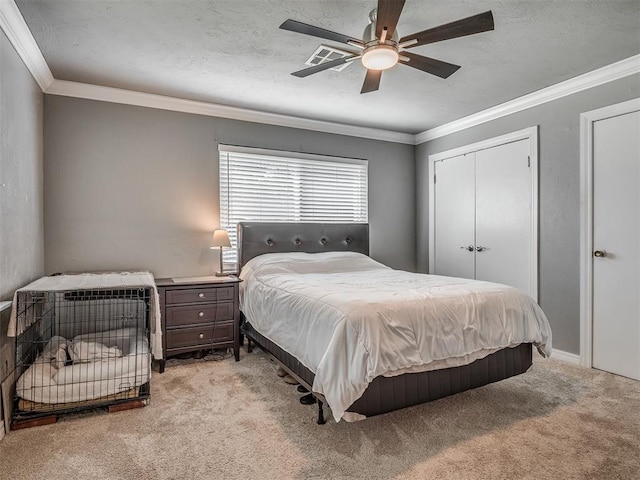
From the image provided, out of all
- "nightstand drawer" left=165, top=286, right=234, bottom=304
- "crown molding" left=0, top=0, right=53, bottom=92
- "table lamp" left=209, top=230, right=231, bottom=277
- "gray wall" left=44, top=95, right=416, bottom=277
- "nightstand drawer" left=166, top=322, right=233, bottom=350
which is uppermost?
"crown molding" left=0, top=0, right=53, bottom=92

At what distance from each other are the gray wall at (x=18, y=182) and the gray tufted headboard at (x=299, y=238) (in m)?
1.80

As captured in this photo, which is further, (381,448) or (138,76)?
(138,76)

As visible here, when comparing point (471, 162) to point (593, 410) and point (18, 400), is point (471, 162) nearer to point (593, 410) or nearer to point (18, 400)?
point (593, 410)

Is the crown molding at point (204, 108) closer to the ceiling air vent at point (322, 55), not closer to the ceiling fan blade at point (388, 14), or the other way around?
the ceiling air vent at point (322, 55)

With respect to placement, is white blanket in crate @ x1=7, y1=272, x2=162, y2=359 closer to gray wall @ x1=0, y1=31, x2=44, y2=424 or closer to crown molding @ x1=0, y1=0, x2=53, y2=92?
gray wall @ x1=0, y1=31, x2=44, y2=424

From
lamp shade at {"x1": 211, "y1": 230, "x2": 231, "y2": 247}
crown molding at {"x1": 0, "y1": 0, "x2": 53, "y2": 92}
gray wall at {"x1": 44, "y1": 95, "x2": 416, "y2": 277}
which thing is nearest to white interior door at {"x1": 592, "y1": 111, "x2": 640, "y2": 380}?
gray wall at {"x1": 44, "y1": 95, "x2": 416, "y2": 277}

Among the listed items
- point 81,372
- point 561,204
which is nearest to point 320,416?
point 81,372

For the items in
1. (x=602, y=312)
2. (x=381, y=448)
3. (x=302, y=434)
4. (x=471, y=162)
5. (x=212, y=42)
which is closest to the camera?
(x=381, y=448)

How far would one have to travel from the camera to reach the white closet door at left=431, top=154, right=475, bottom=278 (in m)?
4.58

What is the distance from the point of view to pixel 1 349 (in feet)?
7.43

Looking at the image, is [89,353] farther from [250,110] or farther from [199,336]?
[250,110]

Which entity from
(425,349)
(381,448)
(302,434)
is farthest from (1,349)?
(425,349)

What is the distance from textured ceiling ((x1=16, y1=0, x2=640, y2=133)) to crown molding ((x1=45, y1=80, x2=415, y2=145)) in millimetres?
105

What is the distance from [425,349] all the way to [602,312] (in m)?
2.16
